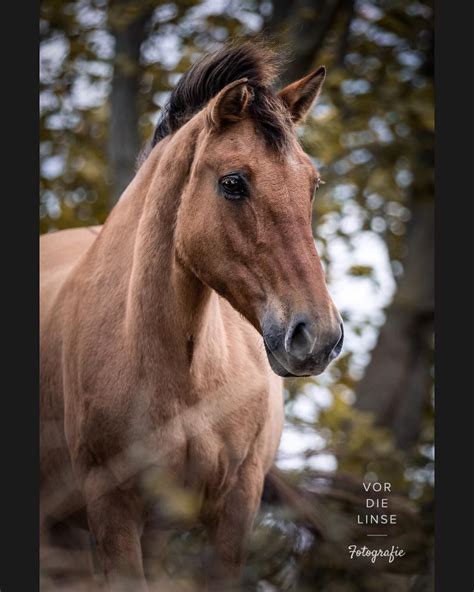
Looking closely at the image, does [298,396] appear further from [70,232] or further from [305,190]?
[305,190]

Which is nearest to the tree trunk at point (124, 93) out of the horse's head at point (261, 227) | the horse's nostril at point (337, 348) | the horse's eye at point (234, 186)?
the horse's head at point (261, 227)

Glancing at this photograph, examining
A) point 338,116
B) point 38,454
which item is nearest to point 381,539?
point 38,454

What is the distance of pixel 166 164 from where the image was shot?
119 inches

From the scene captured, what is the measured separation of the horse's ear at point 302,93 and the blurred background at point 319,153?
197 millimetres

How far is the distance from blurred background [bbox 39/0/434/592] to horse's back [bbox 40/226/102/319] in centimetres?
19

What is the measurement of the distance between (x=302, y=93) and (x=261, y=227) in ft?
2.24

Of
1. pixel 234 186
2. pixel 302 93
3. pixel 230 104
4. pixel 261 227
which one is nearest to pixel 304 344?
pixel 261 227

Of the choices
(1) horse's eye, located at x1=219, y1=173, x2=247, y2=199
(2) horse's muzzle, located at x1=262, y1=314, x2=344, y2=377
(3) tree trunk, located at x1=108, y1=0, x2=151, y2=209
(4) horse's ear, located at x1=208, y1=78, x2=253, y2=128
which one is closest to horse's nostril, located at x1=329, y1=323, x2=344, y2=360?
(2) horse's muzzle, located at x1=262, y1=314, x2=344, y2=377

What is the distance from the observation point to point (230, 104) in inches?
109

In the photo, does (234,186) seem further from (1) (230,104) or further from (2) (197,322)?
(2) (197,322)

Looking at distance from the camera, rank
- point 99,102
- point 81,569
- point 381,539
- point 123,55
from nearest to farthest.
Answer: point 81,569 → point 381,539 → point 123,55 → point 99,102

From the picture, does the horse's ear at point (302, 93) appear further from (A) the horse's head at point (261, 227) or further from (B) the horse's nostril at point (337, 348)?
(B) the horse's nostril at point (337, 348)

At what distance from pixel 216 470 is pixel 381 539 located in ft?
4.04

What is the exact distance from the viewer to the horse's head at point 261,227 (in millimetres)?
2463
